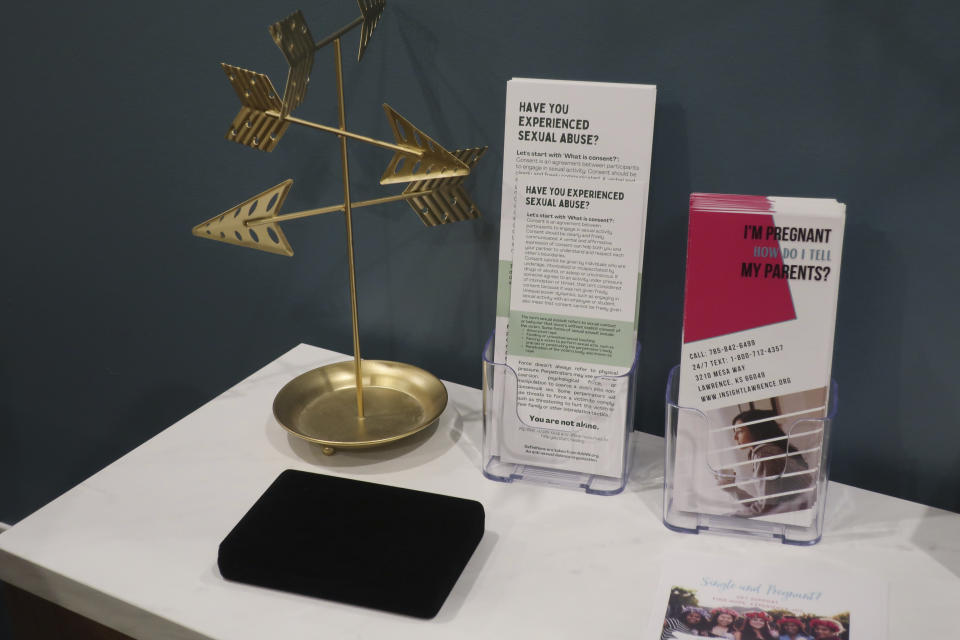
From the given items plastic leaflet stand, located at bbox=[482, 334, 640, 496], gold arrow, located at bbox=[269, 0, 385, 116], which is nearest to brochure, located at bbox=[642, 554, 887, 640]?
plastic leaflet stand, located at bbox=[482, 334, 640, 496]

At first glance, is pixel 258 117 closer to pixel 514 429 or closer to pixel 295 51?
pixel 295 51

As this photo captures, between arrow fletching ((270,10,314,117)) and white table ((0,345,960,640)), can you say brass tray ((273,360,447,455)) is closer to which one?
white table ((0,345,960,640))

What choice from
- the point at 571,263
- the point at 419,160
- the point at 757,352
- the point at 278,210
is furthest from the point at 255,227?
the point at 757,352

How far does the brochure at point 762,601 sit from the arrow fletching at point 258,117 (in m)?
0.58

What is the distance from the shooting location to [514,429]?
3.11 feet

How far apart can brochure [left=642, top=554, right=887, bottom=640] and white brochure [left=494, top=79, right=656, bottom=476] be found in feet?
0.53

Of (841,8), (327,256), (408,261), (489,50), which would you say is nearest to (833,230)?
(841,8)

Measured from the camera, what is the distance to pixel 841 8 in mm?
810

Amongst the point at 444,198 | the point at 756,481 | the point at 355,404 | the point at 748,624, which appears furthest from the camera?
the point at 355,404

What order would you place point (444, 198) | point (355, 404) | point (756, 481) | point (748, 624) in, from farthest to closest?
point (355, 404) < point (444, 198) < point (756, 481) < point (748, 624)

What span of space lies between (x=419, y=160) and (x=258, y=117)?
0.57 feet

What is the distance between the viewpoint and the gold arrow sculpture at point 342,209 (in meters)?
0.89

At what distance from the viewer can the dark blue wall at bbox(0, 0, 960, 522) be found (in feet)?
2.76

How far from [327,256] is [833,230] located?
2.19 feet
